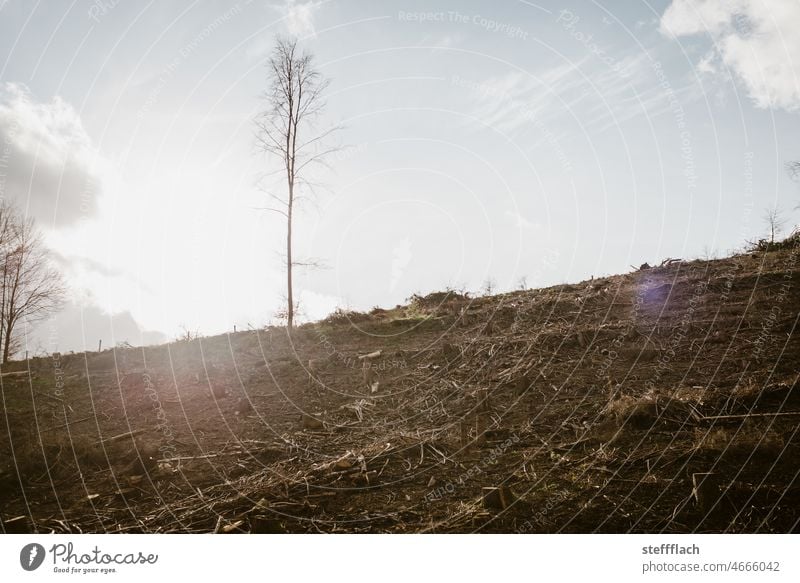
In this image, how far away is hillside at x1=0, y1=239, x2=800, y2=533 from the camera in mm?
4074

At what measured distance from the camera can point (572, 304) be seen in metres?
11.2

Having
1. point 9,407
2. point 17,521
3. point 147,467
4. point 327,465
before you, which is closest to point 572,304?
point 327,465

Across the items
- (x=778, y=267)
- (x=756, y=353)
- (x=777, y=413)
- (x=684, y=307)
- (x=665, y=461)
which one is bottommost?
(x=665, y=461)

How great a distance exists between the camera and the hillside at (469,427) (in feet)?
13.4

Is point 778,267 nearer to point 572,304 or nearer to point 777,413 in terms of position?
point 572,304

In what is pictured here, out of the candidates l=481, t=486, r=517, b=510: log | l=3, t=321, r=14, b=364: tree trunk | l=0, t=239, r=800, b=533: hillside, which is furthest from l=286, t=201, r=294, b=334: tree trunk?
l=3, t=321, r=14, b=364: tree trunk

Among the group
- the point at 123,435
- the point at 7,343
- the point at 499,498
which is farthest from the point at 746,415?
the point at 7,343

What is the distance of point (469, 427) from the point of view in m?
6.23

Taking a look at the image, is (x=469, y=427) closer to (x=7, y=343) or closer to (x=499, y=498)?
(x=499, y=498)

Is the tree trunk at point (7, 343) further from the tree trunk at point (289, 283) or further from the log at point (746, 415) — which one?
the log at point (746, 415)

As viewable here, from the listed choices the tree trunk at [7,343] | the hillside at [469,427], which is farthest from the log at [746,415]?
the tree trunk at [7,343]

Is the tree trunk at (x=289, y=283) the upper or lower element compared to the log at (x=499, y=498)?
A: upper

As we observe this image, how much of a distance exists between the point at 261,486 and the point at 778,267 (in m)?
13.3
